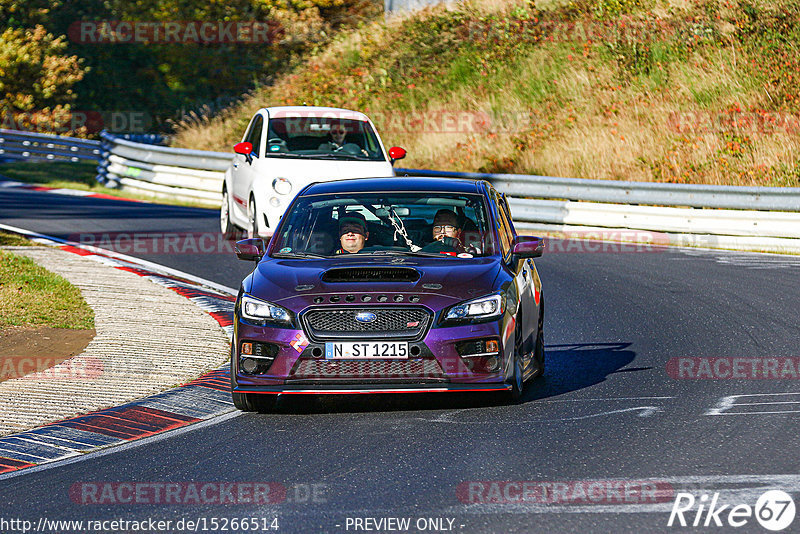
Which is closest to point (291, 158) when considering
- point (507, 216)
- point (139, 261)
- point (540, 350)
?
point (139, 261)

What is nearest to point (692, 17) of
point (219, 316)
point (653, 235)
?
point (653, 235)

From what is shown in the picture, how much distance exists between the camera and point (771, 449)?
720 centimetres

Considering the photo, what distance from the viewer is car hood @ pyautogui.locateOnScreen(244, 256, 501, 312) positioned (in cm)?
829

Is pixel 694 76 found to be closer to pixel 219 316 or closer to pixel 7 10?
pixel 219 316

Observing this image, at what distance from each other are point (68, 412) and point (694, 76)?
23275mm

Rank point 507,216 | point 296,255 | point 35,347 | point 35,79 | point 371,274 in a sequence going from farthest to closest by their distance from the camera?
Result: point 35,79
point 35,347
point 507,216
point 296,255
point 371,274

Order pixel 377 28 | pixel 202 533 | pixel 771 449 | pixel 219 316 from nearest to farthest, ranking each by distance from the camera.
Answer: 1. pixel 202 533
2. pixel 771 449
3. pixel 219 316
4. pixel 377 28

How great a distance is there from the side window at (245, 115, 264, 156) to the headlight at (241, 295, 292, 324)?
9.09 m

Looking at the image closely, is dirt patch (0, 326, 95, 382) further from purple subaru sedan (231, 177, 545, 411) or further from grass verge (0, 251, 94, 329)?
purple subaru sedan (231, 177, 545, 411)

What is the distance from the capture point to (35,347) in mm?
10828
